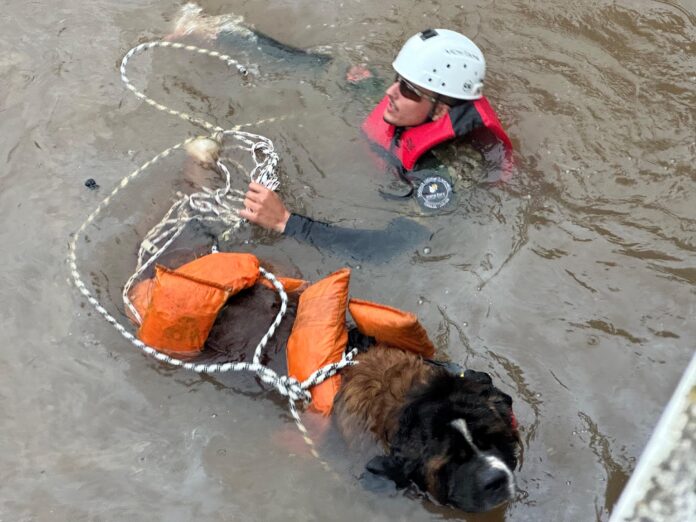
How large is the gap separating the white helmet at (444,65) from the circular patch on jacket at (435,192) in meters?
0.64

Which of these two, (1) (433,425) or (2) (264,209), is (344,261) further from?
(1) (433,425)

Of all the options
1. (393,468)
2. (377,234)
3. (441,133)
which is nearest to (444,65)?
(441,133)

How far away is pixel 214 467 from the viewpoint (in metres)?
4.16

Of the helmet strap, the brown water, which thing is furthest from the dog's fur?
the helmet strap

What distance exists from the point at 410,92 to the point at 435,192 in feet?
2.56

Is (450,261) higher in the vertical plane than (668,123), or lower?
lower

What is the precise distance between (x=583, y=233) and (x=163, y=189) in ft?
10.7

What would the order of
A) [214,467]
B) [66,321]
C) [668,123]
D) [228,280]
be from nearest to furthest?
[228,280]
[214,467]
[66,321]
[668,123]

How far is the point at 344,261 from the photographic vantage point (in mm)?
4965

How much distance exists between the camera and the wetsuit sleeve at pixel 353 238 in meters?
4.86

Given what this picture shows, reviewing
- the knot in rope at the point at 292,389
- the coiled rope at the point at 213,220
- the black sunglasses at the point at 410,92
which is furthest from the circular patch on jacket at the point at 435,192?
the knot in rope at the point at 292,389

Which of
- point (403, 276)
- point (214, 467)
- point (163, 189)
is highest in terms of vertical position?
point (163, 189)

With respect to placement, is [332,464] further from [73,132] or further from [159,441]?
[73,132]

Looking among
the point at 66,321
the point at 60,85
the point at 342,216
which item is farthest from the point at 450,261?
the point at 60,85
